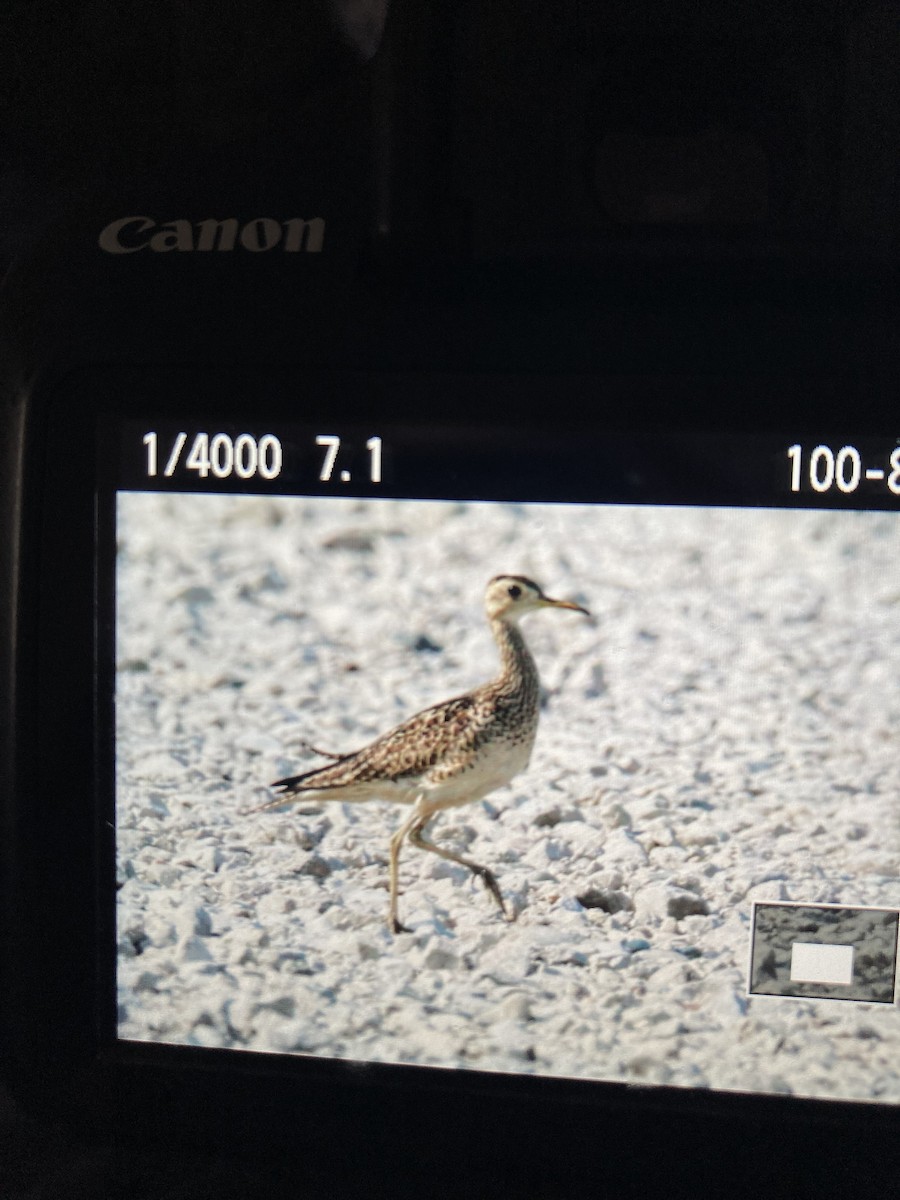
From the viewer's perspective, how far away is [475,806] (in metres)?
0.54

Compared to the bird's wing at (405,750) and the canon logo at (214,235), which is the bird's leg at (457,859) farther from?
the canon logo at (214,235)

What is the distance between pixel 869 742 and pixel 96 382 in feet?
1.10

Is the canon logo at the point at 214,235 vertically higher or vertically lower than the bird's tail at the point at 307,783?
higher

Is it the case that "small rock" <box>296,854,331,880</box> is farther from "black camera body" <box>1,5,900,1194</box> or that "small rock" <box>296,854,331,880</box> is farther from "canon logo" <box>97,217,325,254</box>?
"canon logo" <box>97,217,325,254</box>

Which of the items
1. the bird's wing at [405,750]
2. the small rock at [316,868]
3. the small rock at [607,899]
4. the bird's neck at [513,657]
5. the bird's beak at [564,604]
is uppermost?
the bird's beak at [564,604]

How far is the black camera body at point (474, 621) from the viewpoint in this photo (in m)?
0.50

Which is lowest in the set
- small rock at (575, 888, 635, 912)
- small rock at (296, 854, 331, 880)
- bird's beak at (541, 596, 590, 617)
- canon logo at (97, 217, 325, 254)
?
small rock at (575, 888, 635, 912)

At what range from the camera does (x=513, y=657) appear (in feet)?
1.71

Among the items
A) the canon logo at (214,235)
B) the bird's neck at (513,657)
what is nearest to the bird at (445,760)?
the bird's neck at (513,657)

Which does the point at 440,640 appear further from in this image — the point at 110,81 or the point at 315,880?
the point at 110,81

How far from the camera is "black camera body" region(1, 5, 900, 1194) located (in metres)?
0.50

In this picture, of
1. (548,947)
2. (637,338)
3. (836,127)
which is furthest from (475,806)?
(836,127)

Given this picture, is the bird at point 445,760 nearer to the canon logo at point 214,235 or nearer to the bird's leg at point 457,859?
the bird's leg at point 457,859

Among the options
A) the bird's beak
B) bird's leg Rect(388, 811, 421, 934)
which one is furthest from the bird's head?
bird's leg Rect(388, 811, 421, 934)
